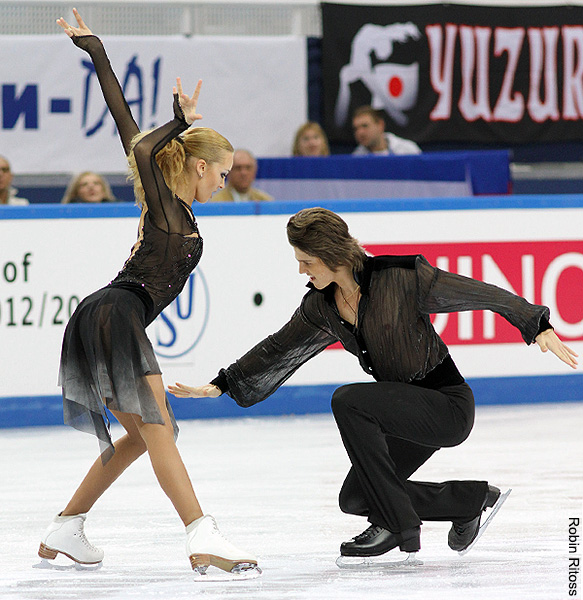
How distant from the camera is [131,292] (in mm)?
2787

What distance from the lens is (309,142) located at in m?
7.61

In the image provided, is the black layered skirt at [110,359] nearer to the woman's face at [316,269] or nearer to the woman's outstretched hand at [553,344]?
the woman's face at [316,269]

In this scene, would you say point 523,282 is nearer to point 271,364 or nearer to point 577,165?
point 271,364

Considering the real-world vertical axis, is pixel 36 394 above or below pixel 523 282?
below

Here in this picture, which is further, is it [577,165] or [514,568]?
[577,165]

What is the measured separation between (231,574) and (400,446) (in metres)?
0.58

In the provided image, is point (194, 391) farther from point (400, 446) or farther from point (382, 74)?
point (382, 74)

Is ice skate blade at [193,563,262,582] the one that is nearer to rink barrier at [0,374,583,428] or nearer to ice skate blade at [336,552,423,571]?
ice skate blade at [336,552,423,571]

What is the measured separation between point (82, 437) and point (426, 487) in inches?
99.4

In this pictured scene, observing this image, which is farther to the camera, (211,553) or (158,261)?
(158,261)

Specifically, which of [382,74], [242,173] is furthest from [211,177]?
[382,74]

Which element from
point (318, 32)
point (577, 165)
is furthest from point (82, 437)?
point (577, 165)

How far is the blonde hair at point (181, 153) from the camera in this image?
2.83 m

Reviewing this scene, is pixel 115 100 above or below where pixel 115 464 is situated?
above
